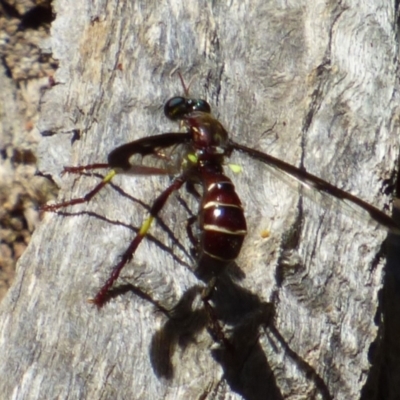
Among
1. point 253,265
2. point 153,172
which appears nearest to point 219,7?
point 153,172

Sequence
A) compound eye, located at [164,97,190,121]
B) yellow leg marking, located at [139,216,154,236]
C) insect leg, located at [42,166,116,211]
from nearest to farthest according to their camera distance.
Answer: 1. yellow leg marking, located at [139,216,154,236]
2. insect leg, located at [42,166,116,211]
3. compound eye, located at [164,97,190,121]

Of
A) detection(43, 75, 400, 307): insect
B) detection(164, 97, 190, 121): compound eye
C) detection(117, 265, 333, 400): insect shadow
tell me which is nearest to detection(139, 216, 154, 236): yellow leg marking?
detection(43, 75, 400, 307): insect

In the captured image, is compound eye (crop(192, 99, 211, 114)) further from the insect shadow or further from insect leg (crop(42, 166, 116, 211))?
the insect shadow

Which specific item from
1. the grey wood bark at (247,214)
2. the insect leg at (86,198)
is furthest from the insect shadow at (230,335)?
the insect leg at (86,198)

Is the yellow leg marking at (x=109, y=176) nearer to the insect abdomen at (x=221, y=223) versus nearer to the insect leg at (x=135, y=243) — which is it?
the insect leg at (x=135, y=243)

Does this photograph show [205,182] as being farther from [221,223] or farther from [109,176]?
[109,176]

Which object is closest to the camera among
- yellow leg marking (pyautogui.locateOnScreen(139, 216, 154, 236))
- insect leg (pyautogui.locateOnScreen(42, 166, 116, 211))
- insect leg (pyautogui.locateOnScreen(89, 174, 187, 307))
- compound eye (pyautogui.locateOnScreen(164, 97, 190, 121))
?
insect leg (pyautogui.locateOnScreen(89, 174, 187, 307))

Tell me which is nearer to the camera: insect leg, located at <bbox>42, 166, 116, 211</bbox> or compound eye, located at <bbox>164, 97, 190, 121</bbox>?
insect leg, located at <bbox>42, 166, 116, 211</bbox>

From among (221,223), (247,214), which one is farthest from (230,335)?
(247,214)
